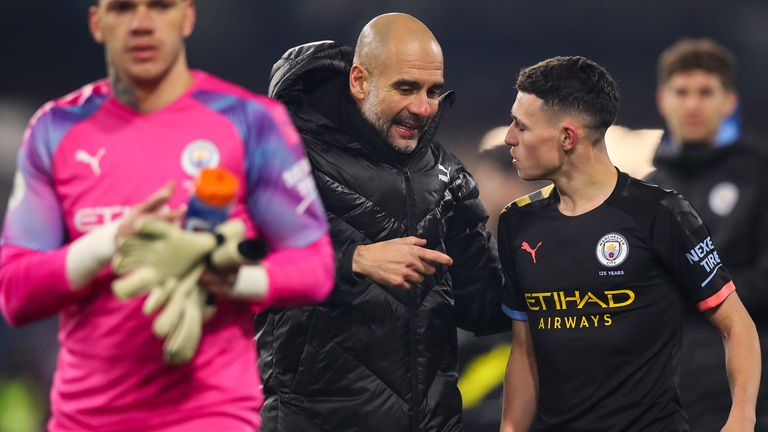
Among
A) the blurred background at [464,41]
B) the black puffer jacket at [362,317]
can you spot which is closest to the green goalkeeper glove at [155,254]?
the black puffer jacket at [362,317]

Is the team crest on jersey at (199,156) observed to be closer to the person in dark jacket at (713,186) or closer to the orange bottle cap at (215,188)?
the orange bottle cap at (215,188)

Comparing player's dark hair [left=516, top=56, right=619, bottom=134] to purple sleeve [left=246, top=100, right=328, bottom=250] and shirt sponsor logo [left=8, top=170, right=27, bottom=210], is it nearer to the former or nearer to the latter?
purple sleeve [left=246, top=100, right=328, bottom=250]

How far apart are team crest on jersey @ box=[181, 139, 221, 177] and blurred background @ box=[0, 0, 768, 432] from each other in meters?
6.82

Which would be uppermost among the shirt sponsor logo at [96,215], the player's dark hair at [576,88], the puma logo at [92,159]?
the puma logo at [92,159]

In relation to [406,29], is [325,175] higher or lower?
lower

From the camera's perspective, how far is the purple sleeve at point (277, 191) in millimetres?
2449

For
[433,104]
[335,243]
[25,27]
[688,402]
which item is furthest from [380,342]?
[25,27]

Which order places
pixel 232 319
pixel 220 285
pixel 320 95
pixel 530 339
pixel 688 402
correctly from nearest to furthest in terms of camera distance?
pixel 220 285
pixel 232 319
pixel 530 339
pixel 320 95
pixel 688 402

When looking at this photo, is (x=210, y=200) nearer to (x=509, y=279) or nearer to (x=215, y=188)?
(x=215, y=188)

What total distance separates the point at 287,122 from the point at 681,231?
1346 millimetres

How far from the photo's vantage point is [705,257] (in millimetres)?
3348

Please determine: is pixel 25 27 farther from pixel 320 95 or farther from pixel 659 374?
pixel 659 374

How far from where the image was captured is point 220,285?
2271mm

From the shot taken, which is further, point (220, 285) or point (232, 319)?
point (232, 319)
